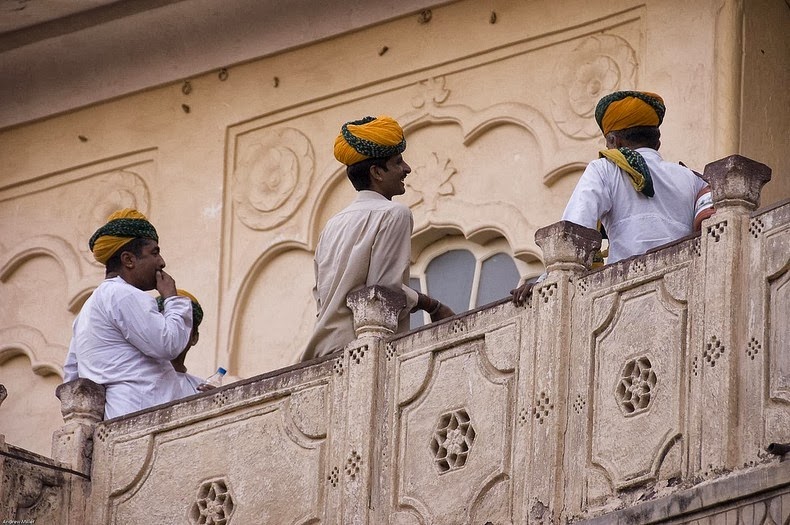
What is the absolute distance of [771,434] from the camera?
34.0 feet

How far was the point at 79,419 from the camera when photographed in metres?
13.1

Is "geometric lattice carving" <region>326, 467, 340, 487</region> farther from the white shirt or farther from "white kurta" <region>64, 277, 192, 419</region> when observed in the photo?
the white shirt

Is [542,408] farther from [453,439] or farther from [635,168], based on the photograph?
[635,168]

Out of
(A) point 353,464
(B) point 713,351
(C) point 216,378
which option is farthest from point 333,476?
(C) point 216,378

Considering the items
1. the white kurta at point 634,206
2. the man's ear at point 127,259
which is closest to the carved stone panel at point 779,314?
the white kurta at point 634,206

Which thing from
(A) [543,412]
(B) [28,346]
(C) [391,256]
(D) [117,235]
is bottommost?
(A) [543,412]

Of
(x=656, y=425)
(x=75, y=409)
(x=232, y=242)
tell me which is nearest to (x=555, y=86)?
(x=232, y=242)

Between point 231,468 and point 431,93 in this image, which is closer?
point 231,468

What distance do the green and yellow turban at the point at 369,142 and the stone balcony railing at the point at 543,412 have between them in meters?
0.87

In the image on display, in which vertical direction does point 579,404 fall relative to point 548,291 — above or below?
below

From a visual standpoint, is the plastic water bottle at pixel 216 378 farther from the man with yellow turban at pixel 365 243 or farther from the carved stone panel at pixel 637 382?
the carved stone panel at pixel 637 382

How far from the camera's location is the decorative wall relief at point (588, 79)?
15.1m

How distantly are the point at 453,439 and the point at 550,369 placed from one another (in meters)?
0.67

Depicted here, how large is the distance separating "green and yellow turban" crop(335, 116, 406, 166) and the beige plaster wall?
8.21 feet
